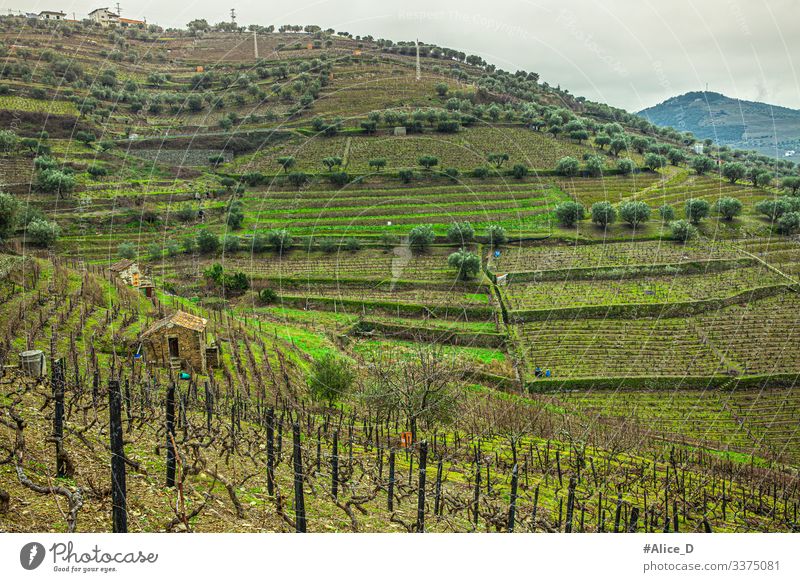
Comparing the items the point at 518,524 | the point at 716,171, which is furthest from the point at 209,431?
the point at 716,171

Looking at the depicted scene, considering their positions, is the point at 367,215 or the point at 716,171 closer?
the point at 367,215

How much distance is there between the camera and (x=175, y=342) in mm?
19516

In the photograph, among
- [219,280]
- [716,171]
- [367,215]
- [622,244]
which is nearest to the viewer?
[219,280]

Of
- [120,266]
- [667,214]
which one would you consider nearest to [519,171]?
[667,214]

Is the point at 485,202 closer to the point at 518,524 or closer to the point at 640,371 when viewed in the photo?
the point at 640,371

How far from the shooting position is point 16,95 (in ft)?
192

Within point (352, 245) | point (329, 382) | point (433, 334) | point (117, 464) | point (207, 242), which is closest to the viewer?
point (117, 464)

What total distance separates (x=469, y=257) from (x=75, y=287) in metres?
19.6

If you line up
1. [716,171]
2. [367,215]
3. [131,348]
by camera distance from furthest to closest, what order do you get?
[716,171] < [367,215] < [131,348]

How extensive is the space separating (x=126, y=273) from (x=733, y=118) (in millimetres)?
49248

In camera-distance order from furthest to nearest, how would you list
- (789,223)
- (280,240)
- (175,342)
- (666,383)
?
(280,240), (789,223), (666,383), (175,342)

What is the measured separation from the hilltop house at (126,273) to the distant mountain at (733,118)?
98.4 ft

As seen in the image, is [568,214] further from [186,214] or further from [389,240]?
[186,214]

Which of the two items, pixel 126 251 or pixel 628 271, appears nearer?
pixel 126 251
